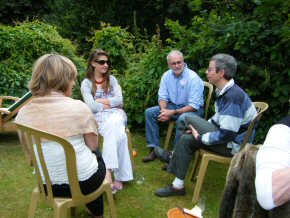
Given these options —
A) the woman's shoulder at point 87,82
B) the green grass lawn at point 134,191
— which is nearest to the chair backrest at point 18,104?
the green grass lawn at point 134,191

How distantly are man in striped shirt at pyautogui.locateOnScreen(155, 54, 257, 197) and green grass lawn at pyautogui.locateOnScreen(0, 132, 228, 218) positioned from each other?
0.17 metres

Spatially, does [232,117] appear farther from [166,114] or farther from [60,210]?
[60,210]

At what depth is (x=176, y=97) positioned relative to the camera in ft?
14.5

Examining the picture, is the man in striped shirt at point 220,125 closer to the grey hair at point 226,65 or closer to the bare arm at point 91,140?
the grey hair at point 226,65

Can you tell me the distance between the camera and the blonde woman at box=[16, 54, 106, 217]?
7.57 feet

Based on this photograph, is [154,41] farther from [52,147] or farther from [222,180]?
[52,147]

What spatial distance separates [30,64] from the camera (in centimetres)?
632

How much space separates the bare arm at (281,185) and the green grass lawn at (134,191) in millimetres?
1871

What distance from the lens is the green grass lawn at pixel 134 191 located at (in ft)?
10.6

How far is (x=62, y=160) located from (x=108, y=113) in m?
1.58

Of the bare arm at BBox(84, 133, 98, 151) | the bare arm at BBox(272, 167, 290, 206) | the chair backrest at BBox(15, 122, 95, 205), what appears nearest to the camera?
the bare arm at BBox(272, 167, 290, 206)

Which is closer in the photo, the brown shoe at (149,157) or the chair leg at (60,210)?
the chair leg at (60,210)

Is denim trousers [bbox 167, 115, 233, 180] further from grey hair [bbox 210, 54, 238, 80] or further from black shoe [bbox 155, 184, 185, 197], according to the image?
grey hair [bbox 210, 54, 238, 80]

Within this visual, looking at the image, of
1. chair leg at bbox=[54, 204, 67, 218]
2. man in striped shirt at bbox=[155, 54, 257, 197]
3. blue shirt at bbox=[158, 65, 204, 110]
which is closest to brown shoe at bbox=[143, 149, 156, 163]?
blue shirt at bbox=[158, 65, 204, 110]
